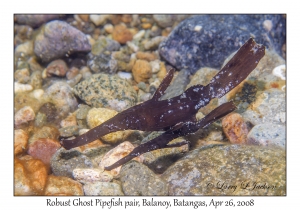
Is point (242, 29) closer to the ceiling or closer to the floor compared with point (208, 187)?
closer to the ceiling

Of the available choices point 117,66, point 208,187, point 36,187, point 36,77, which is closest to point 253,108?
point 208,187

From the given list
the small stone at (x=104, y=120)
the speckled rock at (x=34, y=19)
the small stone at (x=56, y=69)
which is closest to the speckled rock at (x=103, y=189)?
the small stone at (x=104, y=120)

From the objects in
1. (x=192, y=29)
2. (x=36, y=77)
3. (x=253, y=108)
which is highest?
(x=192, y=29)

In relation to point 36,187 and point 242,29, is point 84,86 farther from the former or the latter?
point 242,29

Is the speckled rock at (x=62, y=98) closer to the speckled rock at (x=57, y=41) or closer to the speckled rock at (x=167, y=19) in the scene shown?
the speckled rock at (x=57, y=41)

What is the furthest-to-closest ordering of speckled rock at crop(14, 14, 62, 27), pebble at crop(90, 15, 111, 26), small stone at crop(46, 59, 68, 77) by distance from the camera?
pebble at crop(90, 15, 111, 26) < speckled rock at crop(14, 14, 62, 27) < small stone at crop(46, 59, 68, 77)

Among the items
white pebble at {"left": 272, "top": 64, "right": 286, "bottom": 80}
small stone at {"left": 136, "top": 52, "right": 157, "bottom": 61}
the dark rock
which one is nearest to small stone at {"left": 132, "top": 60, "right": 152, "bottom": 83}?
small stone at {"left": 136, "top": 52, "right": 157, "bottom": 61}

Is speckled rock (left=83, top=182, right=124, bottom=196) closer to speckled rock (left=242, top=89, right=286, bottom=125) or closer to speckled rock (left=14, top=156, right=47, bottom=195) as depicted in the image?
speckled rock (left=14, top=156, right=47, bottom=195)

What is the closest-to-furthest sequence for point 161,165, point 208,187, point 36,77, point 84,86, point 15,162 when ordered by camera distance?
point 208,187, point 15,162, point 161,165, point 84,86, point 36,77
